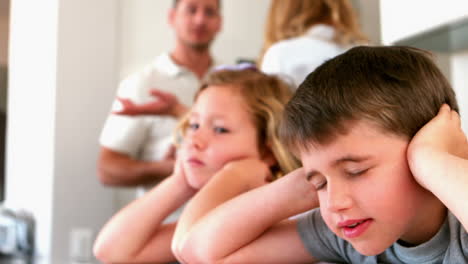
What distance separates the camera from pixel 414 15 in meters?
0.79

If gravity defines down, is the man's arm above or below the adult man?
below

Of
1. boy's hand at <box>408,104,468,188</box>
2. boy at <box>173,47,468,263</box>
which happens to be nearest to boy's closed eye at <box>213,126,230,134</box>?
boy at <box>173,47,468,263</box>

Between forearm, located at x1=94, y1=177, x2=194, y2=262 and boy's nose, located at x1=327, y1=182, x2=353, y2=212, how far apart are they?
0.51m

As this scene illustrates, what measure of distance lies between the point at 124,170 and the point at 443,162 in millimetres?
1399

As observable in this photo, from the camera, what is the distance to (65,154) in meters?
2.16

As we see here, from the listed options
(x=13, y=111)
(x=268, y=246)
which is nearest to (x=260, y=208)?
(x=268, y=246)

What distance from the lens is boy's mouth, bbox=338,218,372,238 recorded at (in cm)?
52

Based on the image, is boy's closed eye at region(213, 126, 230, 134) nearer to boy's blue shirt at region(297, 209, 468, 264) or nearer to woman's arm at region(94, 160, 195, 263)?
woman's arm at region(94, 160, 195, 263)

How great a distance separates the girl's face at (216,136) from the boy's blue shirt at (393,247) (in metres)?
0.26

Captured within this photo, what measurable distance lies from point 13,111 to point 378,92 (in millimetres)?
1339

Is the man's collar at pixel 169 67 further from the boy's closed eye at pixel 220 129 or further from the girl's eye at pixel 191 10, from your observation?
the boy's closed eye at pixel 220 129

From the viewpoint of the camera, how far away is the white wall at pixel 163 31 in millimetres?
2332

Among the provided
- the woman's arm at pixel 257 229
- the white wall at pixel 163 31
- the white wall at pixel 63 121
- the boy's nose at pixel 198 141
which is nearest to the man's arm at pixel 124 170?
the white wall at pixel 63 121

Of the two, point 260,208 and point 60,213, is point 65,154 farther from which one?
point 260,208
